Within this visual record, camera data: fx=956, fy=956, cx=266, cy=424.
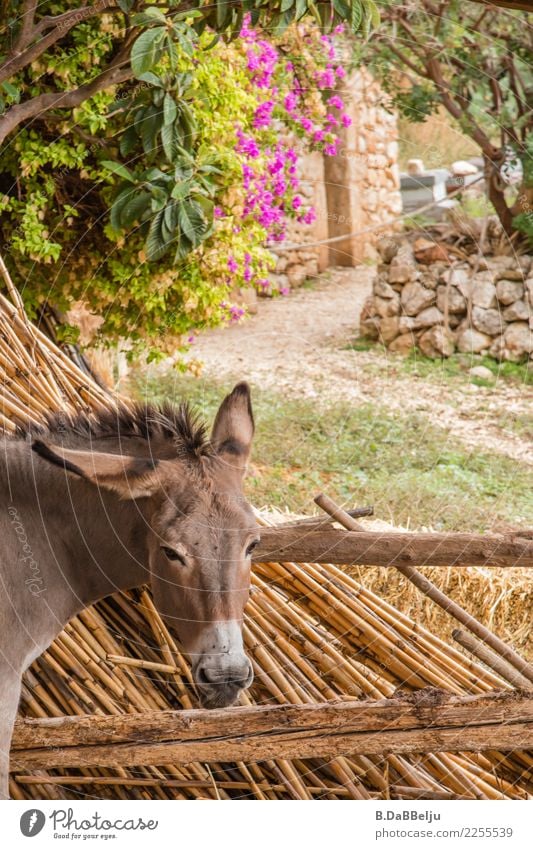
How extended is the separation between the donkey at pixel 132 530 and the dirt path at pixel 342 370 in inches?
101

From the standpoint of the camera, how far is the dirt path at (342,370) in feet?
15.6

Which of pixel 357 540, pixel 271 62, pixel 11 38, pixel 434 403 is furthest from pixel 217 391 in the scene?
pixel 357 540

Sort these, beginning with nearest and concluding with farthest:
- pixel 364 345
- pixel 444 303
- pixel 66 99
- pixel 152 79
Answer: pixel 152 79 → pixel 66 99 → pixel 364 345 → pixel 444 303

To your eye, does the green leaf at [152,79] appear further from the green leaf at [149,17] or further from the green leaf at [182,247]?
the green leaf at [182,247]

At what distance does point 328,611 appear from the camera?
2629 mm

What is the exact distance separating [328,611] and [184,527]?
94 centimetres

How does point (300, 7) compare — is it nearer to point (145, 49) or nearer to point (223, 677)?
point (145, 49)

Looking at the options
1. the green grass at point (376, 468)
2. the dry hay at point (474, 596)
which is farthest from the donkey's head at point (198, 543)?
the green grass at point (376, 468)

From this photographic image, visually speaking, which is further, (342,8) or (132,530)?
(342,8)

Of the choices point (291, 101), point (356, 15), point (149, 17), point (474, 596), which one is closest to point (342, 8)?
point (356, 15)

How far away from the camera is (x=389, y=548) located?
7.75ft

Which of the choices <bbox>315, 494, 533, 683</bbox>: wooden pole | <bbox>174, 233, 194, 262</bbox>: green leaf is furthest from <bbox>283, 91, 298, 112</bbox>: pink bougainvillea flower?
<bbox>315, 494, 533, 683</bbox>: wooden pole

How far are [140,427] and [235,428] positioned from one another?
0.65 feet

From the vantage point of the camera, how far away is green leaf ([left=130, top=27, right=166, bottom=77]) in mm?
2496
